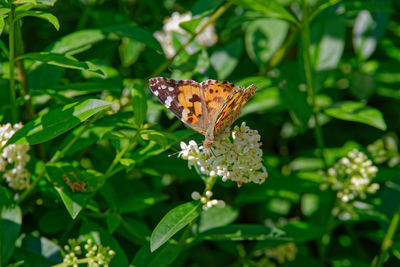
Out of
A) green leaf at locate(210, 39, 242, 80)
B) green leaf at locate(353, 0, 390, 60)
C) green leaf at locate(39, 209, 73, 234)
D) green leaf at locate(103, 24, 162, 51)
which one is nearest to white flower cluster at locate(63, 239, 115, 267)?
green leaf at locate(39, 209, 73, 234)

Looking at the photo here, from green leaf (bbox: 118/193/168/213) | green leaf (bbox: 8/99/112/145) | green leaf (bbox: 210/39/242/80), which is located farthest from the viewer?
green leaf (bbox: 210/39/242/80)

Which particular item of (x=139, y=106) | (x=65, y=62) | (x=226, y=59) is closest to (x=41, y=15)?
(x=65, y=62)

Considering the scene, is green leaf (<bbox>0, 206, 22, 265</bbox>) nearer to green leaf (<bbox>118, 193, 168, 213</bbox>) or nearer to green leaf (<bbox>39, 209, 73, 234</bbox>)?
green leaf (<bbox>39, 209, 73, 234</bbox>)

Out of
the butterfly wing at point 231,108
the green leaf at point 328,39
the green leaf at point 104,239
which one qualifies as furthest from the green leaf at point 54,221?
the green leaf at point 328,39

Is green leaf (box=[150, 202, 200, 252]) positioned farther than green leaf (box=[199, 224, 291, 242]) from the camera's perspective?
No

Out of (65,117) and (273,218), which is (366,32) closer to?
(273,218)

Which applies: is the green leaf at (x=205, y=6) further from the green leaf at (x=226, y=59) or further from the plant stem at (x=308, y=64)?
the plant stem at (x=308, y=64)
